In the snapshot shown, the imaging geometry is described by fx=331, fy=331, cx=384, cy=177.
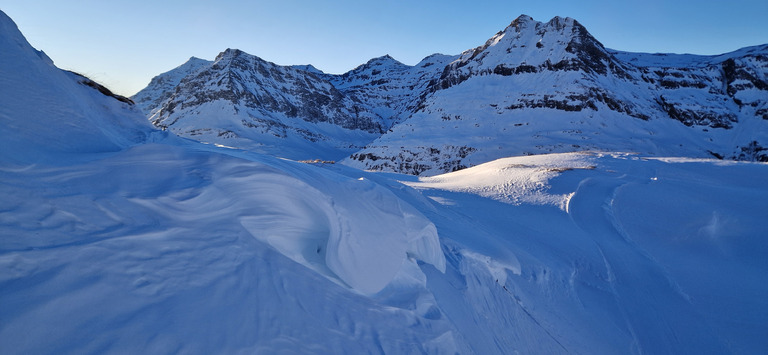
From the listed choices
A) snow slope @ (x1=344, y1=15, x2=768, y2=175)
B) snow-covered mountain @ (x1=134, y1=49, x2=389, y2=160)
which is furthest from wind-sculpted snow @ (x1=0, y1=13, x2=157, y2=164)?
snow-covered mountain @ (x1=134, y1=49, x2=389, y2=160)

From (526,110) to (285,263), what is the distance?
53613 millimetres

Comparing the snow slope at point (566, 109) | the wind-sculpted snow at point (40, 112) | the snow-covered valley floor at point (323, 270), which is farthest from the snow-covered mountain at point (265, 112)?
the snow-covered valley floor at point (323, 270)

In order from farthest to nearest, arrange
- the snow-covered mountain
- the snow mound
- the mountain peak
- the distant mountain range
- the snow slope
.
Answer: the snow-covered mountain
the mountain peak
the distant mountain range
the snow slope
the snow mound

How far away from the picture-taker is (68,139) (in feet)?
13.0

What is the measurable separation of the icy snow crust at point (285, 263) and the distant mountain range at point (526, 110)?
109ft

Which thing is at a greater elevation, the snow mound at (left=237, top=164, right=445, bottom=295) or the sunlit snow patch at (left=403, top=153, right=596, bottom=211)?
the snow mound at (left=237, top=164, right=445, bottom=295)

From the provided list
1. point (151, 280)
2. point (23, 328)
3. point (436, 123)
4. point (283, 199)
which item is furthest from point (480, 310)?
point (436, 123)

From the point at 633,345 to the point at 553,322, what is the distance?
1109mm

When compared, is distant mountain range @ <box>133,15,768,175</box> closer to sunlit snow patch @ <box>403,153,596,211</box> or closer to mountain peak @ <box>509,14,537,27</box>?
mountain peak @ <box>509,14,537,27</box>

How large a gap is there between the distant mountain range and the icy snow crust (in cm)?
3323

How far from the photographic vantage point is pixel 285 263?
3213mm

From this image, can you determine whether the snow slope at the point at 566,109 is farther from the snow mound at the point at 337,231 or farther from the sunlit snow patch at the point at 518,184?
the snow mound at the point at 337,231

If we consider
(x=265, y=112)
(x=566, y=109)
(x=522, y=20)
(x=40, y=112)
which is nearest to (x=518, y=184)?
(x=40, y=112)

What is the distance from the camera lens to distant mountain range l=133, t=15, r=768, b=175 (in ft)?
139
